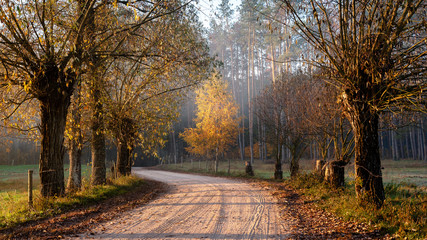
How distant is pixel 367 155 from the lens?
6711 millimetres

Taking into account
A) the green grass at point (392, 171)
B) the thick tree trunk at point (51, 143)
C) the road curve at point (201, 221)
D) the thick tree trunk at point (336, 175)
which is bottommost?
the green grass at point (392, 171)

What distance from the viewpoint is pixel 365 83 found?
266 inches

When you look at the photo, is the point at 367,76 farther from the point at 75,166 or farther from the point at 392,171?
the point at 392,171

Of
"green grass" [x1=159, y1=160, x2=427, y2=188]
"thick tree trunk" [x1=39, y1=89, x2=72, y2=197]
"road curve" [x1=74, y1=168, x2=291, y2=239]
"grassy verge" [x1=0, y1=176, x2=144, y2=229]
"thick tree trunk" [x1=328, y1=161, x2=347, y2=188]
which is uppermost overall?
"thick tree trunk" [x1=39, y1=89, x2=72, y2=197]

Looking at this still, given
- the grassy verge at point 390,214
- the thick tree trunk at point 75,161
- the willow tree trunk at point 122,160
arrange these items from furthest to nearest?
the willow tree trunk at point 122,160
the thick tree trunk at point 75,161
the grassy verge at point 390,214

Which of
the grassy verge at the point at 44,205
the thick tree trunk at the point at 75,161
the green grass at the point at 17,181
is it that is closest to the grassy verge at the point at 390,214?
the grassy verge at the point at 44,205

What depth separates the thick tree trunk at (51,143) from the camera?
8.50 m

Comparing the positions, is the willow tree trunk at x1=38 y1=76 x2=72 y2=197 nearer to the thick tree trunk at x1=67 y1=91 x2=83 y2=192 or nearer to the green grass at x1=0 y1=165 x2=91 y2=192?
the green grass at x1=0 y1=165 x2=91 y2=192

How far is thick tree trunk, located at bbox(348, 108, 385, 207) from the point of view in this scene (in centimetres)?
656

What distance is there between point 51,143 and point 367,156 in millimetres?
9064

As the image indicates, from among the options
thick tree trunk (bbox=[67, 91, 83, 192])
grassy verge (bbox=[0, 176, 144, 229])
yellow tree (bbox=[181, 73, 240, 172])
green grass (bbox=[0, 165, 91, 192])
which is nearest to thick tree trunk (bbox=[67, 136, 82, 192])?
thick tree trunk (bbox=[67, 91, 83, 192])

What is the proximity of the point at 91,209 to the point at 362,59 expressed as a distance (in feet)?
27.7

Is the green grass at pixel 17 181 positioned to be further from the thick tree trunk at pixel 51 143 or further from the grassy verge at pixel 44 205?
the grassy verge at pixel 44 205

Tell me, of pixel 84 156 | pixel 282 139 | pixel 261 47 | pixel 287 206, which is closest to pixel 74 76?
pixel 287 206
